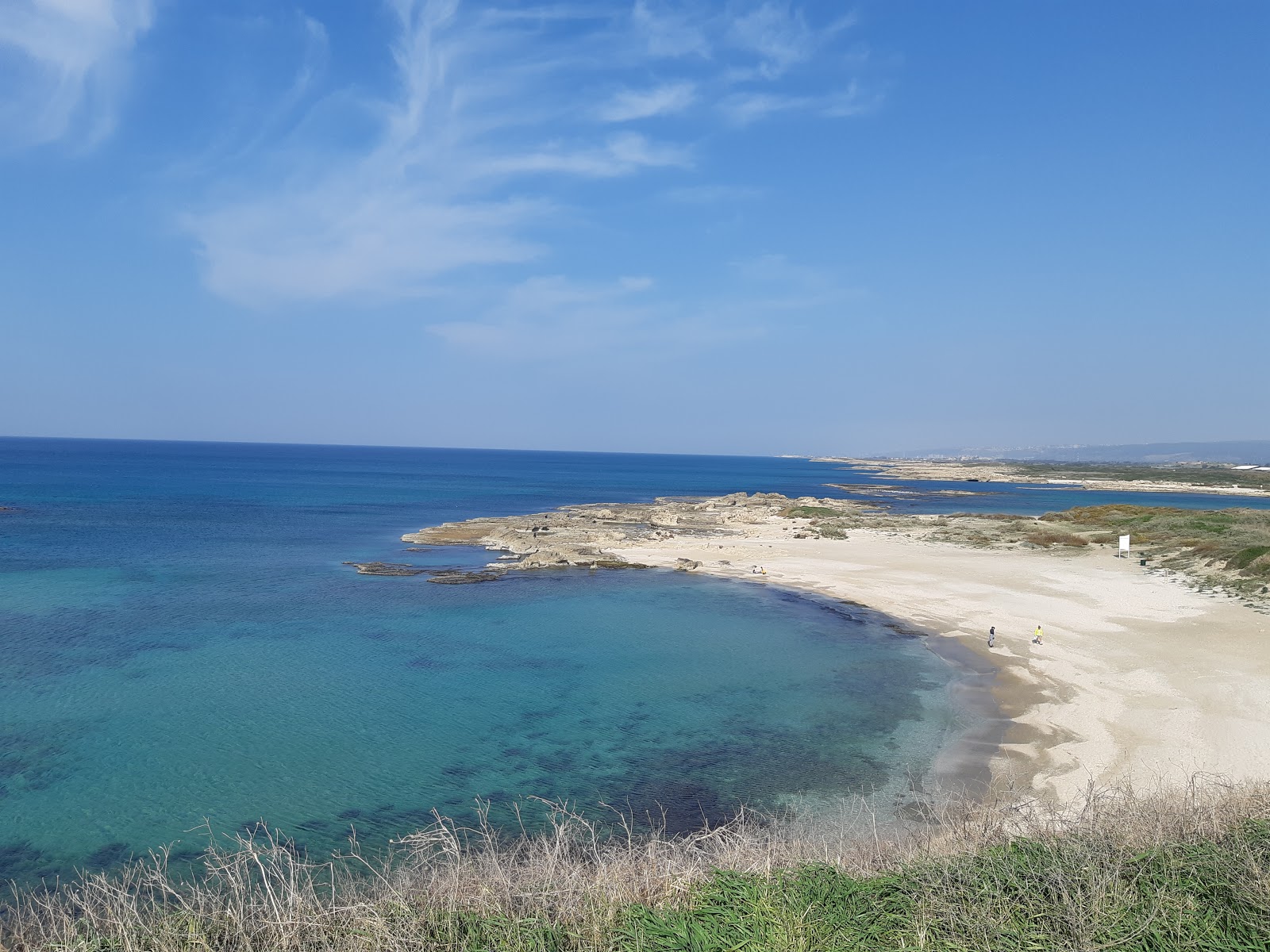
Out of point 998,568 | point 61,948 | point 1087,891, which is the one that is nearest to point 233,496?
point 998,568

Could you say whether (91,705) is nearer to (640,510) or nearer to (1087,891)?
(1087,891)

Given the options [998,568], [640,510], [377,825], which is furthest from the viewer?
[640,510]

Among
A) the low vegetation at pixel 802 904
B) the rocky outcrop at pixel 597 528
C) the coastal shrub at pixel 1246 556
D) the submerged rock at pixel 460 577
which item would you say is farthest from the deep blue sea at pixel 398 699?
the coastal shrub at pixel 1246 556

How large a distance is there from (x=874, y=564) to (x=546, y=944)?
43159 mm

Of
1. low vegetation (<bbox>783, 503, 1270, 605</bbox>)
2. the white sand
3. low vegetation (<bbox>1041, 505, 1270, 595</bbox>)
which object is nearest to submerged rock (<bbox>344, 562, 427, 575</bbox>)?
the white sand

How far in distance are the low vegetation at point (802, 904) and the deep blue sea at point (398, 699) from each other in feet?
20.1

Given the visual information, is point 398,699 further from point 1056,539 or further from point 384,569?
point 1056,539

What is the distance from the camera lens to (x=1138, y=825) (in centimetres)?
972

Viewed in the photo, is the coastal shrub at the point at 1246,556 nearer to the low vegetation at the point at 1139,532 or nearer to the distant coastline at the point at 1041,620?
the low vegetation at the point at 1139,532

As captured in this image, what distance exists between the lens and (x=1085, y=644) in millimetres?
26922

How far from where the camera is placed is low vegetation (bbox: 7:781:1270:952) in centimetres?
713

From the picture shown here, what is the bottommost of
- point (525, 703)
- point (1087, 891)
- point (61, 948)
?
point (525, 703)

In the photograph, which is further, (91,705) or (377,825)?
(91,705)

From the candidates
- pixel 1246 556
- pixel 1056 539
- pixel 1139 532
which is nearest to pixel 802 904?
pixel 1246 556
